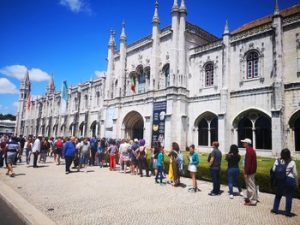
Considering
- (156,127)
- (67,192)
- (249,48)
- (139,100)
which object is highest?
(249,48)

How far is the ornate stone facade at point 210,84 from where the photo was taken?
65.3 feet

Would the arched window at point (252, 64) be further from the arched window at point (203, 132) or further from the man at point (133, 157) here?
the man at point (133, 157)

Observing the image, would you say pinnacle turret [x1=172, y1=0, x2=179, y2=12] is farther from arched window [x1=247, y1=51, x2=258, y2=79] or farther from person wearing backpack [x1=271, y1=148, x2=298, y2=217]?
person wearing backpack [x1=271, y1=148, x2=298, y2=217]

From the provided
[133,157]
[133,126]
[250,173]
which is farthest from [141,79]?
[250,173]

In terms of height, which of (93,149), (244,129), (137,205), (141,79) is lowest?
(137,205)

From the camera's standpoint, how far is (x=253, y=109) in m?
21.6

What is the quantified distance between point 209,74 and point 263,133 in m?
8.14

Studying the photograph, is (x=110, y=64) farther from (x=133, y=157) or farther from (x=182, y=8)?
(x=133, y=157)

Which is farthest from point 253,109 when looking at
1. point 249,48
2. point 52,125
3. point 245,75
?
point 52,125

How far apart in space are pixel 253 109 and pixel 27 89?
2584 inches

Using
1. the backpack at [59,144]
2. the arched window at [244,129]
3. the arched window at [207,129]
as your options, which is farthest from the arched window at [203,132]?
the backpack at [59,144]

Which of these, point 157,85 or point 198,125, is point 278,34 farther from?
point 157,85

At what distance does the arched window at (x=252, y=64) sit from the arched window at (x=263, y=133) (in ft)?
13.0

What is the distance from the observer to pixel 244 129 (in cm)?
2241
